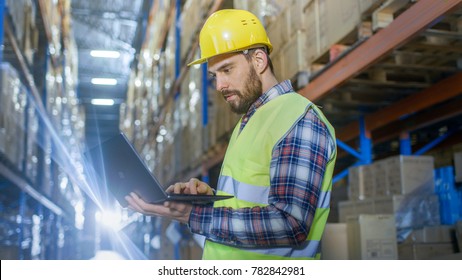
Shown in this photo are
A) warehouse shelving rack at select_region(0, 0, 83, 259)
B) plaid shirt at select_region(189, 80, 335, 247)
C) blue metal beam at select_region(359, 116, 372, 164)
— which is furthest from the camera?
blue metal beam at select_region(359, 116, 372, 164)

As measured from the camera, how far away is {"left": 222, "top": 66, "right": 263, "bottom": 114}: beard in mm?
1559

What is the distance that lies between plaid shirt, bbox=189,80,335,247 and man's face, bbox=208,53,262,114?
0.69 feet

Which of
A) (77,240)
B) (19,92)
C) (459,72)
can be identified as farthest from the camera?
(77,240)

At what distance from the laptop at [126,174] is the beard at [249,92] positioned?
264mm

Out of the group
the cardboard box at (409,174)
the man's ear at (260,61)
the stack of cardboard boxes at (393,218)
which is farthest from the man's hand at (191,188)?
the cardboard box at (409,174)

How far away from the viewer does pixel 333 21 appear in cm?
326

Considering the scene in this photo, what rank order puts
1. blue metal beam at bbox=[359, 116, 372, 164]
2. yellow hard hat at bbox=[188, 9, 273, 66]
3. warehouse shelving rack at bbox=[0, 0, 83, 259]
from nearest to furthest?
yellow hard hat at bbox=[188, 9, 273, 66], warehouse shelving rack at bbox=[0, 0, 83, 259], blue metal beam at bbox=[359, 116, 372, 164]

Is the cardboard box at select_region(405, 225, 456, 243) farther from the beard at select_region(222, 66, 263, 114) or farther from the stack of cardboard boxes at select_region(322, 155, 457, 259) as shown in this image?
the beard at select_region(222, 66, 263, 114)

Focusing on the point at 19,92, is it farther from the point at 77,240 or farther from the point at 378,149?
the point at 77,240

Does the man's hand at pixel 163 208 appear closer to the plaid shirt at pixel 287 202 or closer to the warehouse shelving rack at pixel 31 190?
the plaid shirt at pixel 287 202

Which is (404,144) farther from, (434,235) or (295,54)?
(295,54)

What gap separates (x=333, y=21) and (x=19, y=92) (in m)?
2.34

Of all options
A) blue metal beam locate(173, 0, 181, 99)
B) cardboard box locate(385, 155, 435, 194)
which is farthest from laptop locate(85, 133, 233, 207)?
blue metal beam locate(173, 0, 181, 99)
